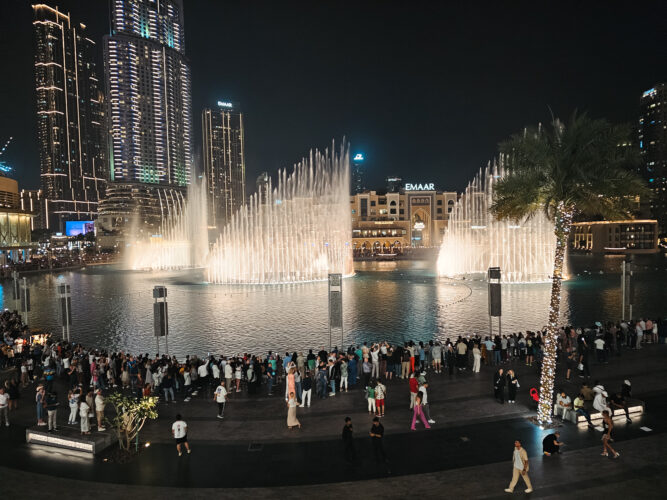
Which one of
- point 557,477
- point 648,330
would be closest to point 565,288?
point 648,330

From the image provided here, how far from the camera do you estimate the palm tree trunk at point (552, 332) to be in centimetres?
1191

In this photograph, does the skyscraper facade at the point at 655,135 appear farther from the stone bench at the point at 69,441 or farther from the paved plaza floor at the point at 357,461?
the stone bench at the point at 69,441

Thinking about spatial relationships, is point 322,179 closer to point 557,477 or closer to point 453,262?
point 453,262

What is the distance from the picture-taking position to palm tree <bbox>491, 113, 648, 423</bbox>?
12109 millimetres

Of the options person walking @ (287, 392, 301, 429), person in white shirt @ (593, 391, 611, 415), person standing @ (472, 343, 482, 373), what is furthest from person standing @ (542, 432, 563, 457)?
person standing @ (472, 343, 482, 373)

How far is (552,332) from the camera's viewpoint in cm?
1248

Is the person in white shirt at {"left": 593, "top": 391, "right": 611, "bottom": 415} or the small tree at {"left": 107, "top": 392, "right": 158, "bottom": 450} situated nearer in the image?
the small tree at {"left": 107, "top": 392, "right": 158, "bottom": 450}

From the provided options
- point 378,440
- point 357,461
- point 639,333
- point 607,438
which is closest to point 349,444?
point 357,461

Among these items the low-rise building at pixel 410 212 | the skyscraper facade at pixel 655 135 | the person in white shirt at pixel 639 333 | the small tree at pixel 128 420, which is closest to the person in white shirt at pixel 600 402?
the person in white shirt at pixel 639 333

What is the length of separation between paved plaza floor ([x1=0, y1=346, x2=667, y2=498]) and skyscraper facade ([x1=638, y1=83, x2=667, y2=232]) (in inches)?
6948

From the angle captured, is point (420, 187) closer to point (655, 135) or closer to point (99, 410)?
point (655, 135)

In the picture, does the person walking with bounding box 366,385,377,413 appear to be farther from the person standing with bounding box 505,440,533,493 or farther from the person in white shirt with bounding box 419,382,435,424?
the person standing with bounding box 505,440,533,493

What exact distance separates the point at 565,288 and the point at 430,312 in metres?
17.5

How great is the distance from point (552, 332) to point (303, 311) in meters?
19.9
